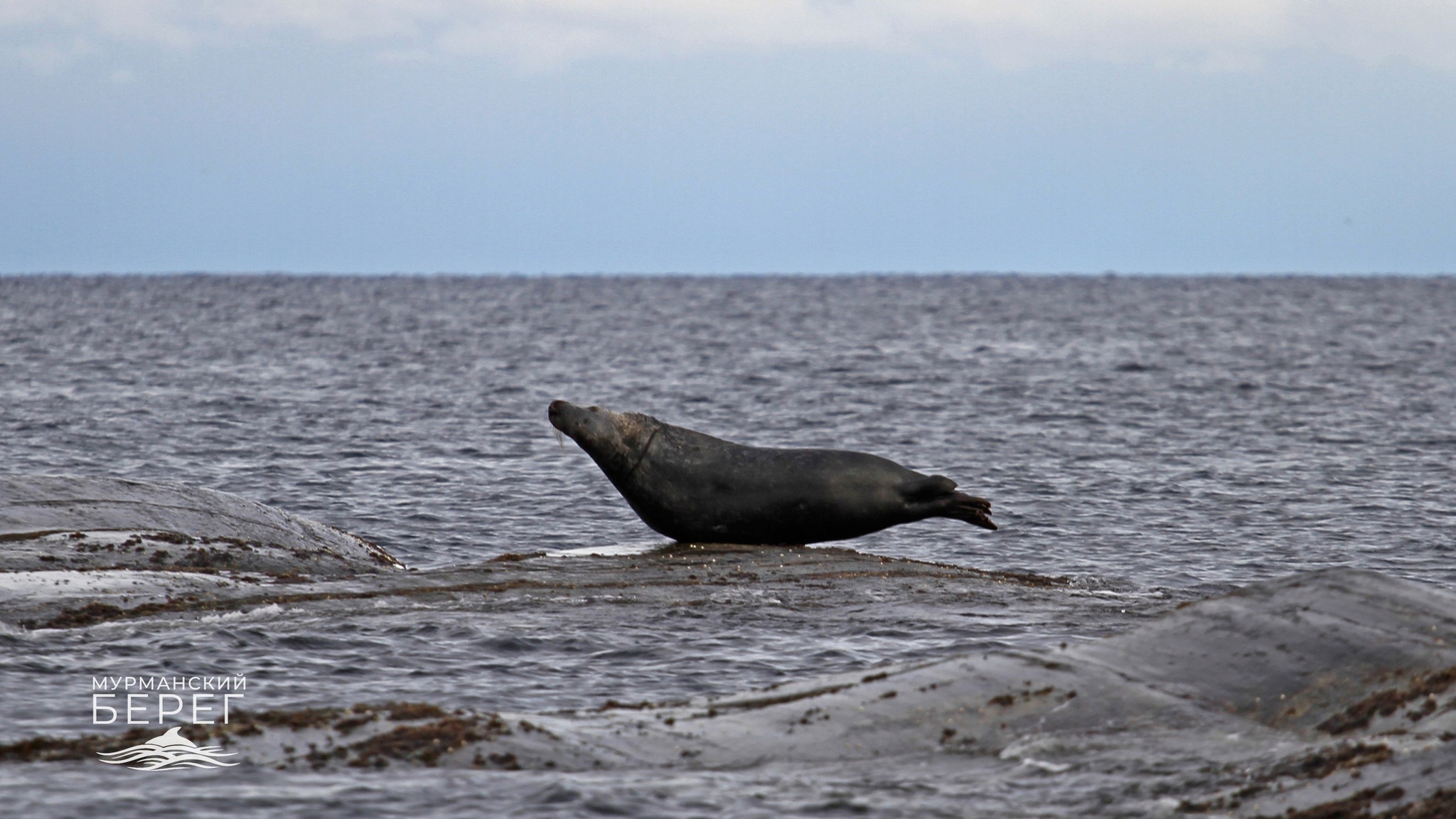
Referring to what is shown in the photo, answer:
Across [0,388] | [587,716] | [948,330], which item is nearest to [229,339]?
[0,388]

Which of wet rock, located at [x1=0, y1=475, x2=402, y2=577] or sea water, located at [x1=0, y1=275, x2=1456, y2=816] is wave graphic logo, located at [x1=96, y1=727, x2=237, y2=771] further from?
wet rock, located at [x1=0, y1=475, x2=402, y2=577]

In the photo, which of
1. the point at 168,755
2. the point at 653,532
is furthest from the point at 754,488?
the point at 168,755

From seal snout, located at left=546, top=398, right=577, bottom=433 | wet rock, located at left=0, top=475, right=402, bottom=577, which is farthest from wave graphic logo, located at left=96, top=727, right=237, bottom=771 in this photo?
seal snout, located at left=546, top=398, right=577, bottom=433

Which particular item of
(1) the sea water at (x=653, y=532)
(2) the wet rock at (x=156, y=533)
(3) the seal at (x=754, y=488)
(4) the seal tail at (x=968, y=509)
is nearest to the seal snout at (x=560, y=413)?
(3) the seal at (x=754, y=488)

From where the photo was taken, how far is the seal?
1239cm

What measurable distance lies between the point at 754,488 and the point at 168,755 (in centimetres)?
646

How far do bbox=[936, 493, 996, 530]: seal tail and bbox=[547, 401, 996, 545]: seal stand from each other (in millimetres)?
11

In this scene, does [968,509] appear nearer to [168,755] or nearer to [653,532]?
[653,532]

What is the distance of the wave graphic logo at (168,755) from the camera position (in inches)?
259

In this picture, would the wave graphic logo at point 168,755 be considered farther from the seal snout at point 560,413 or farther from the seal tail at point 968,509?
the seal tail at point 968,509

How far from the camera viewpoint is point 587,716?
7184mm

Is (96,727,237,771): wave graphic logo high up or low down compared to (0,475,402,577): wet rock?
down

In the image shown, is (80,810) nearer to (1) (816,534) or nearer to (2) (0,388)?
(1) (816,534)

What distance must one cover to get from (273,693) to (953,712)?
3700mm
